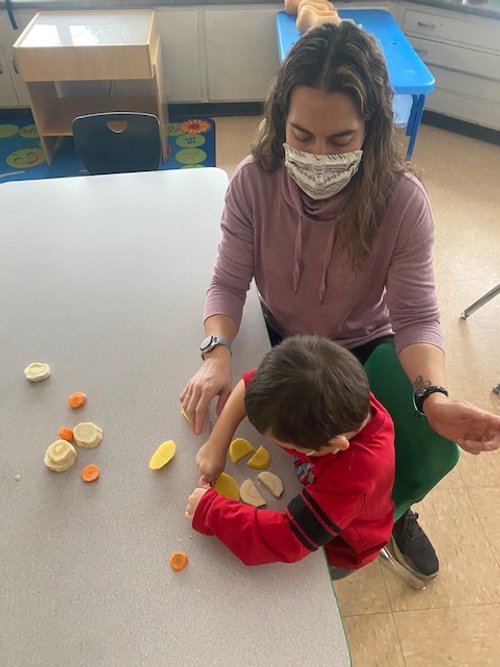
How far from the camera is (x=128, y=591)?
0.68 m

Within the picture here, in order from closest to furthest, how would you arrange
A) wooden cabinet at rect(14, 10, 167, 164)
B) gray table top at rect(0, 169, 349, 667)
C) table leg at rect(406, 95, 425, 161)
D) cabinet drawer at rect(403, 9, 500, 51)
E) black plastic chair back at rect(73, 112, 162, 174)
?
gray table top at rect(0, 169, 349, 667) → black plastic chair back at rect(73, 112, 162, 174) → table leg at rect(406, 95, 425, 161) → wooden cabinet at rect(14, 10, 167, 164) → cabinet drawer at rect(403, 9, 500, 51)

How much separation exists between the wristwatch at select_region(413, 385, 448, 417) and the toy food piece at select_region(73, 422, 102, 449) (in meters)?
0.55

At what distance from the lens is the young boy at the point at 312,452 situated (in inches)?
25.6

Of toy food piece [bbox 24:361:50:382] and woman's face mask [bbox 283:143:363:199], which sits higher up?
woman's face mask [bbox 283:143:363:199]

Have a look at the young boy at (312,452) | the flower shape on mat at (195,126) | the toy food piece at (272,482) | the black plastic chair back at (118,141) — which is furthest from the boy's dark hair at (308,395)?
the flower shape on mat at (195,126)

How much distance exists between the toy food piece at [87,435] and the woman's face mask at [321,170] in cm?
59

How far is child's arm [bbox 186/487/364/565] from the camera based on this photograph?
2.23 ft

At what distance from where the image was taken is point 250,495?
0.77 m

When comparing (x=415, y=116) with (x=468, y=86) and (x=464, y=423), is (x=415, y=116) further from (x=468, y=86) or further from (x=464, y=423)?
(x=464, y=423)

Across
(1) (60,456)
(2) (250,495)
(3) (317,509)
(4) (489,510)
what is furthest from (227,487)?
(4) (489,510)

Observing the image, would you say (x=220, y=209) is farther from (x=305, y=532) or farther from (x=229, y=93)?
(x=229, y=93)

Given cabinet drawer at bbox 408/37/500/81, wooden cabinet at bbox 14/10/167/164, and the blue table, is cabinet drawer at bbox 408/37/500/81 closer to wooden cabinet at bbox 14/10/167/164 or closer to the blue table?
the blue table

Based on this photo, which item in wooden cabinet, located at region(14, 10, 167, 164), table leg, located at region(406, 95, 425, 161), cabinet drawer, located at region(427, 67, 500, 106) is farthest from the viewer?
cabinet drawer, located at region(427, 67, 500, 106)

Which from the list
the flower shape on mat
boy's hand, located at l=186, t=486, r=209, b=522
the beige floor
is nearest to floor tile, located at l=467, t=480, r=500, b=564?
the beige floor
